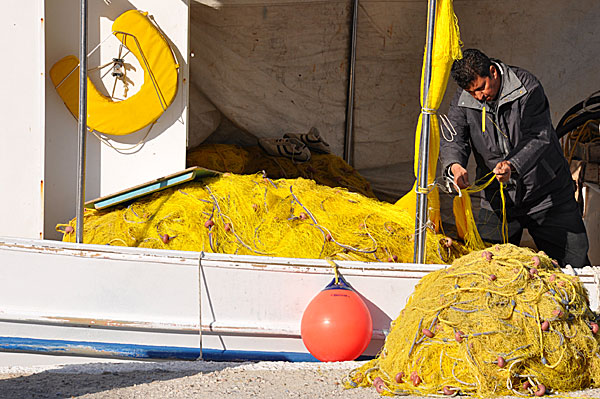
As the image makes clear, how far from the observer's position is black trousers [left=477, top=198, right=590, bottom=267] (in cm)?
418

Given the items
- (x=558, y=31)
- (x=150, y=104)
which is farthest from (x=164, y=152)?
(x=558, y=31)

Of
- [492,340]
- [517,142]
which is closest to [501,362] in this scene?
[492,340]

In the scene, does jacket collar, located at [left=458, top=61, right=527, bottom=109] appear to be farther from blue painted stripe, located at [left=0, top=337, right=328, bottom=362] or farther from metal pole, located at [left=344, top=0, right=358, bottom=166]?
metal pole, located at [left=344, top=0, right=358, bottom=166]

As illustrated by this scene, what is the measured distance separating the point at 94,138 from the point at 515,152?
2706mm

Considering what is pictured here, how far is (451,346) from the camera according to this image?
3029 millimetres

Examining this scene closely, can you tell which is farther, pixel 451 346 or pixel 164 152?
pixel 164 152

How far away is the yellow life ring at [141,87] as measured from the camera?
4.26 meters

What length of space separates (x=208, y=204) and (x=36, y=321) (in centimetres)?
120

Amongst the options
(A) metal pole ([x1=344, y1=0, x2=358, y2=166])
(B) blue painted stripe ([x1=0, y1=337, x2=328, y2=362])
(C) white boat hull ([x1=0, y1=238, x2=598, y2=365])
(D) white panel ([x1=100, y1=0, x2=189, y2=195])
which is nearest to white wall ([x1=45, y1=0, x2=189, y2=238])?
(D) white panel ([x1=100, y1=0, x2=189, y2=195])

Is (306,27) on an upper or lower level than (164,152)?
upper

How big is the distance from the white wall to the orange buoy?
1.50 m

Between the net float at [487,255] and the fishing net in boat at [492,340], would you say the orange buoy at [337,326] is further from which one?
the net float at [487,255]

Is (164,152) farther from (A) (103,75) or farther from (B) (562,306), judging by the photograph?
(B) (562,306)

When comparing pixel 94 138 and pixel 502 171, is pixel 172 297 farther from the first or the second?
pixel 502 171
